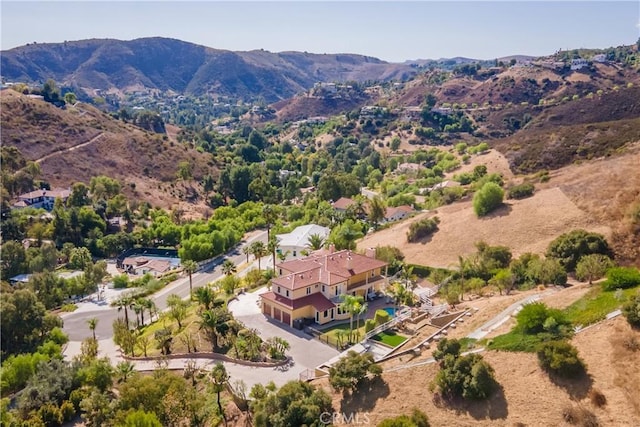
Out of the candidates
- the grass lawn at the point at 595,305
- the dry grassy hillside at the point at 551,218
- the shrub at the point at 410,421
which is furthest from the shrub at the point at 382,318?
the dry grassy hillside at the point at 551,218

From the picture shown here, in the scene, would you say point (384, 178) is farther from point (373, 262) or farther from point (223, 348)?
point (223, 348)

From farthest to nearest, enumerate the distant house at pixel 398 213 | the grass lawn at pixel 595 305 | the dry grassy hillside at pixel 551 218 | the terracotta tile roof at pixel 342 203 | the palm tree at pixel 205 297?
1. the terracotta tile roof at pixel 342 203
2. the distant house at pixel 398 213
3. the dry grassy hillside at pixel 551 218
4. the palm tree at pixel 205 297
5. the grass lawn at pixel 595 305

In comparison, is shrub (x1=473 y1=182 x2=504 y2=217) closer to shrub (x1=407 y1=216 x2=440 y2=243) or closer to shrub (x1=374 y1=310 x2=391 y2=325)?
Result: shrub (x1=407 y1=216 x2=440 y2=243)

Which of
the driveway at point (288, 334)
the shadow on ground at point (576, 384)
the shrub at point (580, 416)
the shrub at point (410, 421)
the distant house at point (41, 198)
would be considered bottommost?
the distant house at point (41, 198)

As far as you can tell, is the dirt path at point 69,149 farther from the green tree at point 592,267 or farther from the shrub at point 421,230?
the green tree at point 592,267

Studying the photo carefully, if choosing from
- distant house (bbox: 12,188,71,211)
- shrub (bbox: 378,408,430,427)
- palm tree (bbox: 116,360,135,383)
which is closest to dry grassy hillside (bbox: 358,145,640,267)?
shrub (bbox: 378,408,430,427)

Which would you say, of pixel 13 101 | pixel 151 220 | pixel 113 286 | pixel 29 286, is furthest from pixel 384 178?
pixel 13 101

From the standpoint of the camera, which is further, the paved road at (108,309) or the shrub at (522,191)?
the shrub at (522,191)
